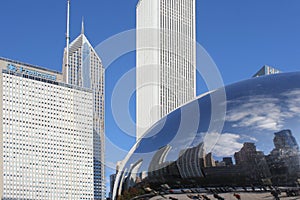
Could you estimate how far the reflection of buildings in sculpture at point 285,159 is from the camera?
282 inches

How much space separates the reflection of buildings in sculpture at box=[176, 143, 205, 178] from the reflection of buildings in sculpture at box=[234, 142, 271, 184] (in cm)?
54

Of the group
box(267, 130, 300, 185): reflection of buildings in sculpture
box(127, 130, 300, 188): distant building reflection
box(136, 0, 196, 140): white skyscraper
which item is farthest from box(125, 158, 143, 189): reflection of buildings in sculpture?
box(136, 0, 196, 140): white skyscraper

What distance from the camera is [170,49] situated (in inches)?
4722

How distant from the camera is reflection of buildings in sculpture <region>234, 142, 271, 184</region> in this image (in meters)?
7.19

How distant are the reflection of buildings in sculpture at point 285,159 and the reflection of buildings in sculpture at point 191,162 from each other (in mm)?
989

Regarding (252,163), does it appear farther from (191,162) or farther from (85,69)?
(85,69)

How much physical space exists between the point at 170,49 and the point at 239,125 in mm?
113001

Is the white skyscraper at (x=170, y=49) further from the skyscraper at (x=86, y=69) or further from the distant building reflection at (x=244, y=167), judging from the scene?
the distant building reflection at (x=244, y=167)

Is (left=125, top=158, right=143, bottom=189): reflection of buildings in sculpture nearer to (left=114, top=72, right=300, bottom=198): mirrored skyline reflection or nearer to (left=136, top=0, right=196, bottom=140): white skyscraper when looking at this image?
(left=114, top=72, right=300, bottom=198): mirrored skyline reflection

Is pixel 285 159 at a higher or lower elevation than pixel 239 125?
lower

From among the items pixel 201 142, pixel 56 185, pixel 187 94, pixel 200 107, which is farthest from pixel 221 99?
pixel 56 185

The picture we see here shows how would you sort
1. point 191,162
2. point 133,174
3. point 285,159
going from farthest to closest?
1. point 133,174
2. point 191,162
3. point 285,159

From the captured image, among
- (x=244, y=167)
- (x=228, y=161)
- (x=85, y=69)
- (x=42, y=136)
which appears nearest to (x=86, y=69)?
(x=85, y=69)

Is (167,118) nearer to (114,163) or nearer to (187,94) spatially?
(114,163)
